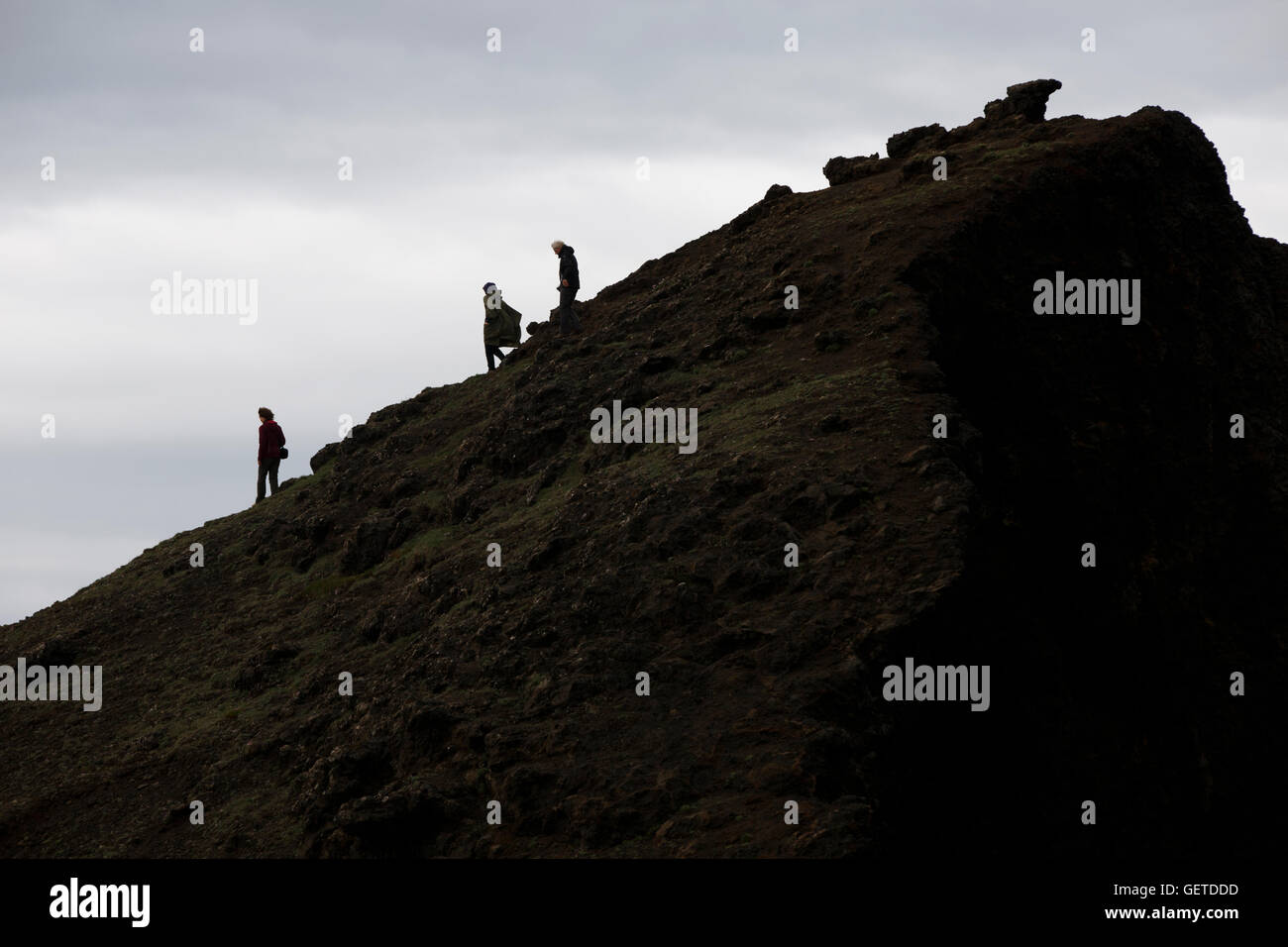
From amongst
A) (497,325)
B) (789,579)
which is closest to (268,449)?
(497,325)

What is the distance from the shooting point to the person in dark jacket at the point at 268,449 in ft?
115

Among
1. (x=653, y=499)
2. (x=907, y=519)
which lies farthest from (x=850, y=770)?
(x=653, y=499)

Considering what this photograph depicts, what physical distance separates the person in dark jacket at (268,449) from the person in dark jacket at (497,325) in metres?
5.46

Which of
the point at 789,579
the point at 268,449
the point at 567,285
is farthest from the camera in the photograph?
the point at 268,449

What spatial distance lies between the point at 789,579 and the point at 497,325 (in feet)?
57.9

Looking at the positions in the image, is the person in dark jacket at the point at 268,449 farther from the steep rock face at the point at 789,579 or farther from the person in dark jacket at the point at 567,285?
the person in dark jacket at the point at 567,285

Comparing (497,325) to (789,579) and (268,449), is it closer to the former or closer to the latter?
(268,449)

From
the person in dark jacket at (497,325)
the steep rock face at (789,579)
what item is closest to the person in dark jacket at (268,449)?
the steep rock face at (789,579)

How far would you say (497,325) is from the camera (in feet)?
114

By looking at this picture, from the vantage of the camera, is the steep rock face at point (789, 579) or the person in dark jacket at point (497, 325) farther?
the person in dark jacket at point (497, 325)

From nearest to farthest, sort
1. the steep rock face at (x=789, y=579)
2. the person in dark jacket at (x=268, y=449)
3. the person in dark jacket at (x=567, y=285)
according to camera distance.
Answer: the steep rock face at (x=789, y=579) < the person in dark jacket at (x=567, y=285) < the person in dark jacket at (x=268, y=449)

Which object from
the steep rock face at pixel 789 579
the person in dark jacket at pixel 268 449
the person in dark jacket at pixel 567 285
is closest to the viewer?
the steep rock face at pixel 789 579

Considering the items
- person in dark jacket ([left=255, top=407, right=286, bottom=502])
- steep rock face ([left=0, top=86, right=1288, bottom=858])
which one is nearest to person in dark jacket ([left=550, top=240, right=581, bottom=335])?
steep rock face ([left=0, top=86, right=1288, bottom=858])

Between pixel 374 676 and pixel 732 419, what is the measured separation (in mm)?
6930
